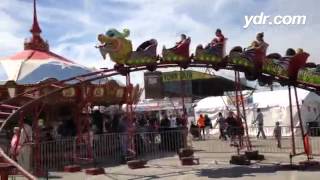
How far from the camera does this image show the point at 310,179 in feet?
41.3

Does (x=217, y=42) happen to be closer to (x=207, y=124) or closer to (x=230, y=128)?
(x=230, y=128)

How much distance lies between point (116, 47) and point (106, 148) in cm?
452

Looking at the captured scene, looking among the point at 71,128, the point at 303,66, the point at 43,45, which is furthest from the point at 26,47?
the point at 303,66

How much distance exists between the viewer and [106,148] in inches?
728

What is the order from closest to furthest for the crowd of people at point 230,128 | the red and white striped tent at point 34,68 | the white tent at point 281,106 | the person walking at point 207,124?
the crowd of people at point 230,128
the red and white striped tent at point 34,68
the white tent at point 281,106
the person walking at point 207,124

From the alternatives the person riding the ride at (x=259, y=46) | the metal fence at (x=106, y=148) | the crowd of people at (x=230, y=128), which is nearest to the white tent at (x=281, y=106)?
the crowd of people at (x=230, y=128)

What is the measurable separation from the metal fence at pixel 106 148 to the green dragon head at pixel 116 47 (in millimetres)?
2816

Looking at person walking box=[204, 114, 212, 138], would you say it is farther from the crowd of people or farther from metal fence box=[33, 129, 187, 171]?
metal fence box=[33, 129, 187, 171]

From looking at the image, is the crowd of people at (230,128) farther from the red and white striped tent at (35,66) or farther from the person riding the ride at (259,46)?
the red and white striped tent at (35,66)

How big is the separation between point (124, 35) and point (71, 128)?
726 cm

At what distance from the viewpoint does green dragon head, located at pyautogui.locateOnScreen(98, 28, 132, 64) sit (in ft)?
50.4

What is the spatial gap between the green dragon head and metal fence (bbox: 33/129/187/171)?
2816mm

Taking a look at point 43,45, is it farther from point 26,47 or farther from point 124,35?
point 124,35

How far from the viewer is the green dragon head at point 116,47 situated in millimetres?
15367
